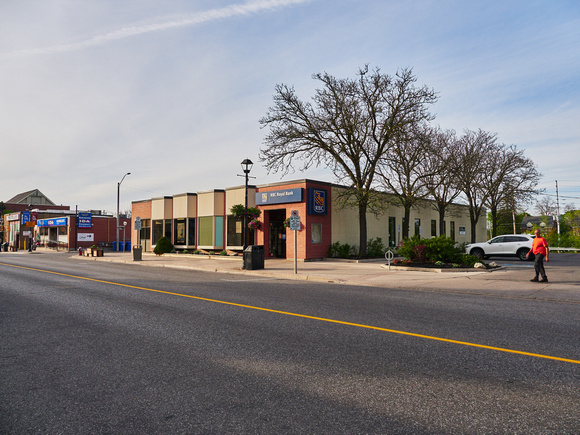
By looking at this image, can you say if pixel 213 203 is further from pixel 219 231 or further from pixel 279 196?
pixel 279 196

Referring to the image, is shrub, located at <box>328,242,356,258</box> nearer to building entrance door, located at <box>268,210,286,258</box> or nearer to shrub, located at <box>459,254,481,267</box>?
building entrance door, located at <box>268,210,286,258</box>

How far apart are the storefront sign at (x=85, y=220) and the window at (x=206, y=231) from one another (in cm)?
3254

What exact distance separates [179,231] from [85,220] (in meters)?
29.6

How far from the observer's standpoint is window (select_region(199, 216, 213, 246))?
110 feet

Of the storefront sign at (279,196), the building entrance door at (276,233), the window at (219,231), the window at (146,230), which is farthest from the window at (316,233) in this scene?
the window at (146,230)

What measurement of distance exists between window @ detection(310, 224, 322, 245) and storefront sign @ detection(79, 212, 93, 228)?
143ft

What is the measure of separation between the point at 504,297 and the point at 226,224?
77.7 feet

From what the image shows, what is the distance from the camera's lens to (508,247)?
88.1ft

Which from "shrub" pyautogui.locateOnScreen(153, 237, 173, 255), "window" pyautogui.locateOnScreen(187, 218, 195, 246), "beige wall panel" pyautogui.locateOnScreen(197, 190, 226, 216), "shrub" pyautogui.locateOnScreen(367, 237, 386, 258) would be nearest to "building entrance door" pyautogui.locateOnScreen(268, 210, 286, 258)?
"beige wall panel" pyautogui.locateOnScreen(197, 190, 226, 216)

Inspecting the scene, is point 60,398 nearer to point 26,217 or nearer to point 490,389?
point 490,389

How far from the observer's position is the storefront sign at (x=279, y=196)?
2714 centimetres

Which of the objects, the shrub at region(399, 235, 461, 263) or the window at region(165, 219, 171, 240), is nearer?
the shrub at region(399, 235, 461, 263)

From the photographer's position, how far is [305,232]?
26938 millimetres

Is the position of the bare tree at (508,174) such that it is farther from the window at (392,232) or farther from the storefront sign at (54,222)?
the storefront sign at (54,222)
